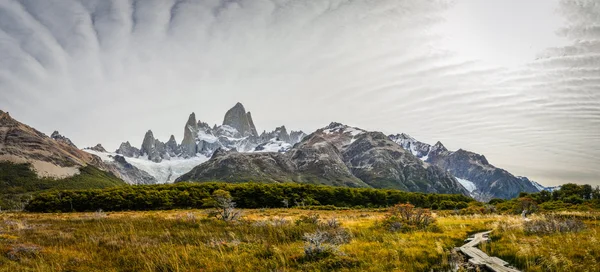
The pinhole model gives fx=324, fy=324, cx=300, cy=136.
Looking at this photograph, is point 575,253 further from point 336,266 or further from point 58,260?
point 58,260

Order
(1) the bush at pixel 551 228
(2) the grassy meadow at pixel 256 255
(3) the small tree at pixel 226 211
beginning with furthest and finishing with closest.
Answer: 1. (3) the small tree at pixel 226 211
2. (1) the bush at pixel 551 228
3. (2) the grassy meadow at pixel 256 255

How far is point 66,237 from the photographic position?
14352 millimetres

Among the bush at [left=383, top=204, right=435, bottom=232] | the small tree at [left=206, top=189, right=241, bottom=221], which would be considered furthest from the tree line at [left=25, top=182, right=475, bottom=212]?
the bush at [left=383, top=204, right=435, bottom=232]

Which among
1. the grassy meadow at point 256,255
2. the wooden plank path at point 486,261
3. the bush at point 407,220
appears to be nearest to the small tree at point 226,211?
the grassy meadow at point 256,255

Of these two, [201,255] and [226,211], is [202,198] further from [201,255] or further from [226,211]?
[201,255]

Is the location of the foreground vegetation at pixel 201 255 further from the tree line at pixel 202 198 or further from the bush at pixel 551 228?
the tree line at pixel 202 198

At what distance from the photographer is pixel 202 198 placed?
9100 centimetres

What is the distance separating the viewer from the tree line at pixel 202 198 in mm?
85062

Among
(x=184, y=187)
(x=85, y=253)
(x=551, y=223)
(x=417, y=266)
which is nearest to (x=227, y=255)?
(x=85, y=253)

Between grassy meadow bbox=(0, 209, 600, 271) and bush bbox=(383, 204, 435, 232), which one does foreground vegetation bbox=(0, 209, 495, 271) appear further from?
bush bbox=(383, 204, 435, 232)

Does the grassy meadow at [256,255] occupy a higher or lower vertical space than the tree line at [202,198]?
higher

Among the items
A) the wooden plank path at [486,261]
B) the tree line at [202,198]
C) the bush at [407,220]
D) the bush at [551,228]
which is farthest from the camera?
the tree line at [202,198]

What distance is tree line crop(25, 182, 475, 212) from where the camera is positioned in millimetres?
85062

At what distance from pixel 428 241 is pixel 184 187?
9812cm
